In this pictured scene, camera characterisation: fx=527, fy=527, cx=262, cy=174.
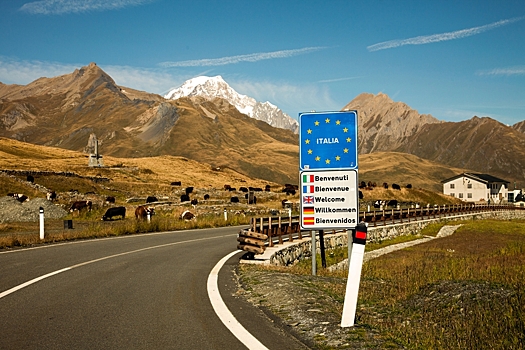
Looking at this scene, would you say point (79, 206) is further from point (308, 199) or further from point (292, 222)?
point (308, 199)

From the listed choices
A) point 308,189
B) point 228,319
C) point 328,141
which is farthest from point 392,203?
point 228,319

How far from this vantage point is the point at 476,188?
13288cm

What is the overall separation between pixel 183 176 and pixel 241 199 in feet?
152

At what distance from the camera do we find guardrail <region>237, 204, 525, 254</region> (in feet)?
53.5

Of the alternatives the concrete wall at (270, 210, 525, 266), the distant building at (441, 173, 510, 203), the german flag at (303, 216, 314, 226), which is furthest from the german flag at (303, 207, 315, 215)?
the distant building at (441, 173, 510, 203)

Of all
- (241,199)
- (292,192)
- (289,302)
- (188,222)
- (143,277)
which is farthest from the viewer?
Result: (292,192)

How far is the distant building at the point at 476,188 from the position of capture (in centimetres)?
13112

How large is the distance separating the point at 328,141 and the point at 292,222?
1354cm

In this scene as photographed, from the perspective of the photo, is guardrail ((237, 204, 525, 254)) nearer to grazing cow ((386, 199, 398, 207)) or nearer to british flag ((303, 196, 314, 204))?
british flag ((303, 196, 314, 204))

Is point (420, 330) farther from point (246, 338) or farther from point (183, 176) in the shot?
point (183, 176)

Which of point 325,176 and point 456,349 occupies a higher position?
point 325,176

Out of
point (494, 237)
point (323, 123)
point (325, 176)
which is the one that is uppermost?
point (323, 123)

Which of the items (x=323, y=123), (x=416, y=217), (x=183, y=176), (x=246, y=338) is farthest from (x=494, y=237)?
(x=183, y=176)

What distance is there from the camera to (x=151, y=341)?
247 inches
